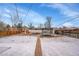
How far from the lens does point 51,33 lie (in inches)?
119

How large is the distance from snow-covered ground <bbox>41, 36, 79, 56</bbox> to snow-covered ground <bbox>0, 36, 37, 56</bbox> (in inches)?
6.6

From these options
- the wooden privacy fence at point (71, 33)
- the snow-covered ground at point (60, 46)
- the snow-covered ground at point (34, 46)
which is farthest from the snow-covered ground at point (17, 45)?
the wooden privacy fence at point (71, 33)

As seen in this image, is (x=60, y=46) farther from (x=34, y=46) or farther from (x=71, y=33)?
(x=34, y=46)

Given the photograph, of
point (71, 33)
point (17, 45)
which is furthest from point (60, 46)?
point (17, 45)

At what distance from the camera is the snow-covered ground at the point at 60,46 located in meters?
2.88

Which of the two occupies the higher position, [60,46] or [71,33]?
[71,33]

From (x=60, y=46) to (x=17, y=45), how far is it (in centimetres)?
60

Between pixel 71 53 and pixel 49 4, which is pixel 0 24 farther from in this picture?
pixel 71 53

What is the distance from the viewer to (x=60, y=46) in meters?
2.94

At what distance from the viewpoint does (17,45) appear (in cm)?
295

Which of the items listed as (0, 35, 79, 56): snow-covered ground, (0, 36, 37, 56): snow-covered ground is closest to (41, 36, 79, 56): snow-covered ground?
(0, 35, 79, 56): snow-covered ground

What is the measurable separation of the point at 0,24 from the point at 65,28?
916 mm

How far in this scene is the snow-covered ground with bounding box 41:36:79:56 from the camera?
113 inches

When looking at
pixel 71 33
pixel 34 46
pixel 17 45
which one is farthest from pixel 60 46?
pixel 17 45
